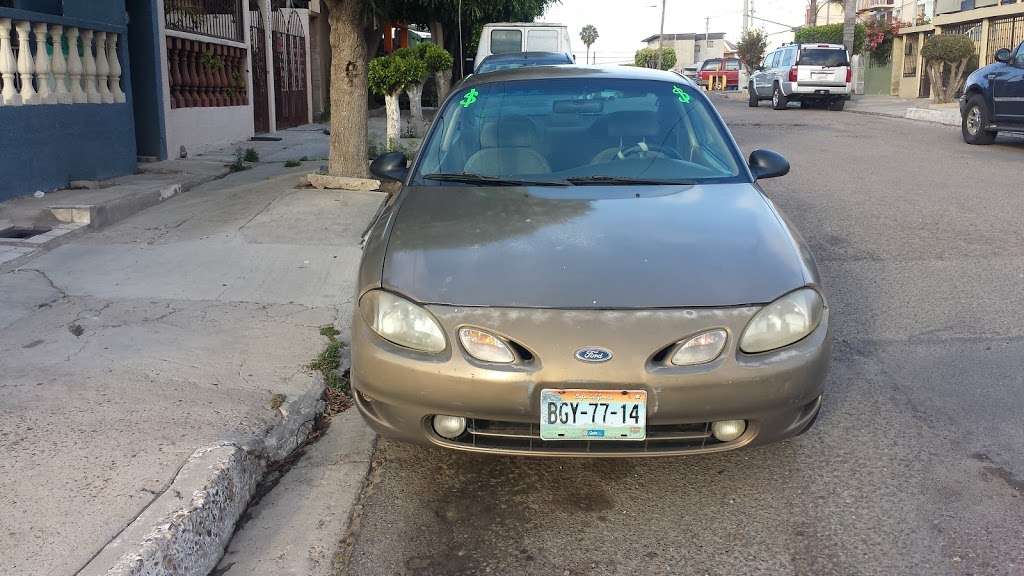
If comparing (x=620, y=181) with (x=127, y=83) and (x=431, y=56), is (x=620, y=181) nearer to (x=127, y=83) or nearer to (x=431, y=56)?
(x=127, y=83)

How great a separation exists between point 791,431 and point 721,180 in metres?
1.46

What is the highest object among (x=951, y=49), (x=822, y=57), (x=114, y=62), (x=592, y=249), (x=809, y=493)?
(x=951, y=49)

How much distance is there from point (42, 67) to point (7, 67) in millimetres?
523

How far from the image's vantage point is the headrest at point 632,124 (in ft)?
15.7

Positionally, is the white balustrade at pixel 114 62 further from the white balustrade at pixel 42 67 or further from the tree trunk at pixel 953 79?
the tree trunk at pixel 953 79

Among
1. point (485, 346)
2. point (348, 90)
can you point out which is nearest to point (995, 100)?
point (348, 90)

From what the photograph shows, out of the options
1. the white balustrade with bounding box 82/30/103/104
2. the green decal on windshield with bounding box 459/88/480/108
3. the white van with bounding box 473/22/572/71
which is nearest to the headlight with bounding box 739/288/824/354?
the green decal on windshield with bounding box 459/88/480/108

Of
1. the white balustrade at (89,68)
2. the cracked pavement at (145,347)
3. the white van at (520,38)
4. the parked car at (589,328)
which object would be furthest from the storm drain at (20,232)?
the white van at (520,38)

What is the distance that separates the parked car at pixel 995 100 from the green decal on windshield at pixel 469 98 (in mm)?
11306

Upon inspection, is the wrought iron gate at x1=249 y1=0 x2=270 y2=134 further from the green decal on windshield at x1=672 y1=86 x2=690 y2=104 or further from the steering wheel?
the steering wheel

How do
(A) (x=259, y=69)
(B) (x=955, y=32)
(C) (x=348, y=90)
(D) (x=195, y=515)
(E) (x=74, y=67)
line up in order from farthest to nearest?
(B) (x=955, y=32) < (A) (x=259, y=69) < (C) (x=348, y=90) < (E) (x=74, y=67) < (D) (x=195, y=515)

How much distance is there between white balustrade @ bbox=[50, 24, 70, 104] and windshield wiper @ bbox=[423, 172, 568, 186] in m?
5.57

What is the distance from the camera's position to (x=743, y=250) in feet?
11.8

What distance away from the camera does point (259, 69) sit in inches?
653
